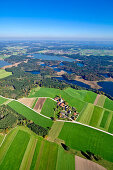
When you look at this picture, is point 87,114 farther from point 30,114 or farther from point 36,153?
point 36,153

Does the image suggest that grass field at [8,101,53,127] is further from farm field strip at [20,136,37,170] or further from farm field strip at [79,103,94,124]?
farm field strip at [79,103,94,124]

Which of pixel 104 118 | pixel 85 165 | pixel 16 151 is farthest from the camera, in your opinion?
pixel 104 118

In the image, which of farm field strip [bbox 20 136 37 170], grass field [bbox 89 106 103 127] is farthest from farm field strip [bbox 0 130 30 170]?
grass field [bbox 89 106 103 127]

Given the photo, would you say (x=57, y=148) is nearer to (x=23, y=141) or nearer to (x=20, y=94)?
(x=23, y=141)

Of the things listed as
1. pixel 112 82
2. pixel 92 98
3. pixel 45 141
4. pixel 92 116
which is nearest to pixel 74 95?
pixel 92 98

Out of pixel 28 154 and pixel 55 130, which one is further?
pixel 55 130

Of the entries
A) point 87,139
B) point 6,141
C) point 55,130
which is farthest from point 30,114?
point 87,139

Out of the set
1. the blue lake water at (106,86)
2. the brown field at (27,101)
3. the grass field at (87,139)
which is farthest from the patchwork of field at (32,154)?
the blue lake water at (106,86)
